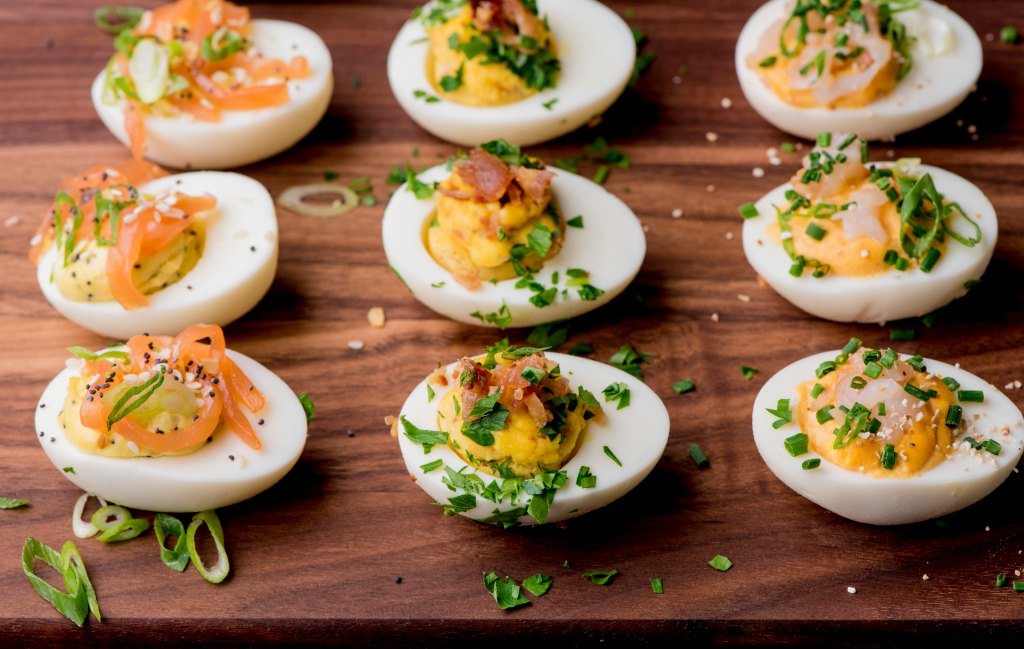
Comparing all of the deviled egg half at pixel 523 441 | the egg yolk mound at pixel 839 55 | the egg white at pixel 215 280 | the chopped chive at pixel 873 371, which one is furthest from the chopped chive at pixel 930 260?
the egg white at pixel 215 280

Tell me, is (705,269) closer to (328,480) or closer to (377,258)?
(377,258)

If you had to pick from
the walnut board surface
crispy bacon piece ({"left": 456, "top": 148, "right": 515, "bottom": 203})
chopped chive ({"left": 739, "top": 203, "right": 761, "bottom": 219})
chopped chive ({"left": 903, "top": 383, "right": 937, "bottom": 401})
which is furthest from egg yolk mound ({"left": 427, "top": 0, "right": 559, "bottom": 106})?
chopped chive ({"left": 903, "top": 383, "right": 937, "bottom": 401})

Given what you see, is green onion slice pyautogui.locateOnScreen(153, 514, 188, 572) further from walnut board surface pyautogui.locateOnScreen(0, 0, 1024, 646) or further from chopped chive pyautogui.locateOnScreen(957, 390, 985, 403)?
chopped chive pyautogui.locateOnScreen(957, 390, 985, 403)

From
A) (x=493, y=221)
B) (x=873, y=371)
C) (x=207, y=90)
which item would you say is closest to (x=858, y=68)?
(x=873, y=371)

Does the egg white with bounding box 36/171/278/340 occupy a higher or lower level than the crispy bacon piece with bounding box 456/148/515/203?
lower

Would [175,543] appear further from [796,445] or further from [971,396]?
[971,396]

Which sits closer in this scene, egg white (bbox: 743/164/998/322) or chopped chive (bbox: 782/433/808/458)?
chopped chive (bbox: 782/433/808/458)

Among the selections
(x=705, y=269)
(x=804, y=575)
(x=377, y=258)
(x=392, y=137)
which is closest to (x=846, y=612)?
(x=804, y=575)
